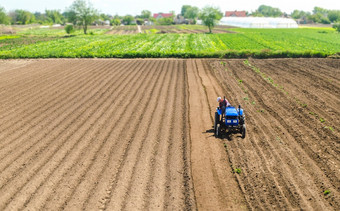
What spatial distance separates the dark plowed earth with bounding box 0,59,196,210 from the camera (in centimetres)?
877

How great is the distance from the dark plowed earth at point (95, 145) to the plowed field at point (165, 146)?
0.05 meters

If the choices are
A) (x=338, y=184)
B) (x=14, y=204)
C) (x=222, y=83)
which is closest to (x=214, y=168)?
(x=338, y=184)

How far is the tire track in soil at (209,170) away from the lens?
851 cm

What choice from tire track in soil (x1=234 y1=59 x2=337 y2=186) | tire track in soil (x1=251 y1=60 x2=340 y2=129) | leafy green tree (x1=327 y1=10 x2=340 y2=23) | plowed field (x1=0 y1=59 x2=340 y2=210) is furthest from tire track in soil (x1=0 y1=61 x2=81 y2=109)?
leafy green tree (x1=327 y1=10 x2=340 y2=23)

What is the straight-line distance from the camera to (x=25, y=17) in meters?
144

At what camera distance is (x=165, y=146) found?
39.2ft

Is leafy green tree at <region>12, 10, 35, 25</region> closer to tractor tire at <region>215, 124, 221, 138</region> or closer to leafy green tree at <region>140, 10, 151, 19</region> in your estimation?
leafy green tree at <region>140, 10, 151, 19</region>

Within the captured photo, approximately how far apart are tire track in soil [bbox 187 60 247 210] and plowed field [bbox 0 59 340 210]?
0.04 meters

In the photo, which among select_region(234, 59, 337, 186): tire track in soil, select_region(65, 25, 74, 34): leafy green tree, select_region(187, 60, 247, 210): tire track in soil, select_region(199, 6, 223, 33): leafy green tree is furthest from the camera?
select_region(65, 25, 74, 34): leafy green tree

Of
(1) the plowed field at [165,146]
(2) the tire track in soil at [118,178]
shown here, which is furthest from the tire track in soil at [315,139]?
(2) the tire track in soil at [118,178]

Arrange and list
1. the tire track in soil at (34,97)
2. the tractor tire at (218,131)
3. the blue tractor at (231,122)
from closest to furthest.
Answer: the blue tractor at (231,122), the tractor tire at (218,131), the tire track in soil at (34,97)

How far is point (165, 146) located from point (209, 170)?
246 cm

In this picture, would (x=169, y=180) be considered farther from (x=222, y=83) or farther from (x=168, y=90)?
(x=222, y=83)

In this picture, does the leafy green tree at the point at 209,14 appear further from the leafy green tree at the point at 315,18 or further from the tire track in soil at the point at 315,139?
the leafy green tree at the point at 315,18
